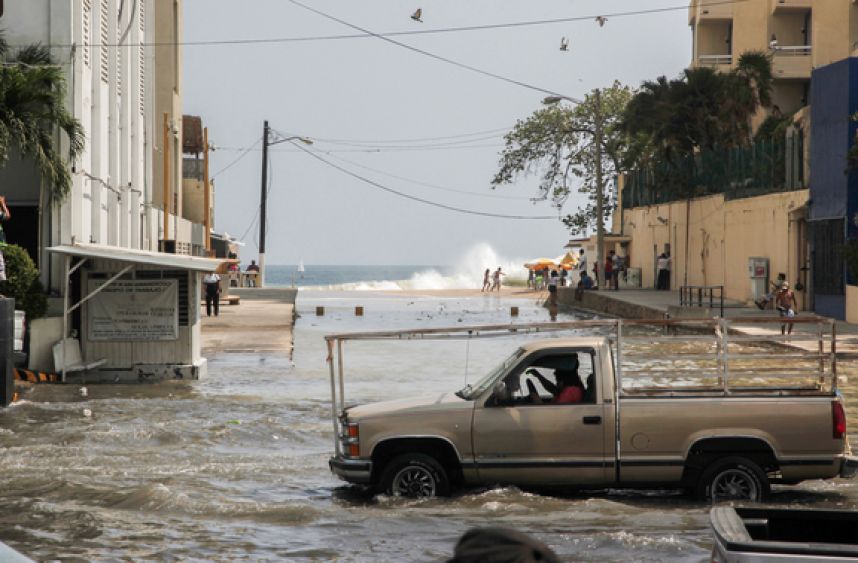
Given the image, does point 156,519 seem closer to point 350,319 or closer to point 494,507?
point 494,507

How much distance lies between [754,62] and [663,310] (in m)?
21.1


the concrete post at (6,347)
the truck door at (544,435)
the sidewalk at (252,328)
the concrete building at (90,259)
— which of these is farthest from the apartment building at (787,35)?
the truck door at (544,435)

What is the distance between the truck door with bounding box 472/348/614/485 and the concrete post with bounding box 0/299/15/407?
34.3 feet

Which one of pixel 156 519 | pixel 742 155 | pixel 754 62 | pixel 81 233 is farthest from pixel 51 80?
pixel 754 62

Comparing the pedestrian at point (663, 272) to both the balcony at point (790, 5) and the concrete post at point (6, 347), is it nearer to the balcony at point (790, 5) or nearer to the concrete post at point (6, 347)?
the balcony at point (790, 5)

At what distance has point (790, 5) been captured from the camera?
2566 inches

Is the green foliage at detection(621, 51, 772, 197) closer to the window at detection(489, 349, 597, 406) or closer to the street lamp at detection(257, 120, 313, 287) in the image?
the street lamp at detection(257, 120, 313, 287)

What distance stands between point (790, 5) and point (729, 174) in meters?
14.5

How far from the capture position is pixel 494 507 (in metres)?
12.4

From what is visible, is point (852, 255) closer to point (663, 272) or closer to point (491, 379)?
point (491, 379)

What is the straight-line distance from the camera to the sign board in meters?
25.3

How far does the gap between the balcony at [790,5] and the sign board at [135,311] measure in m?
47.1

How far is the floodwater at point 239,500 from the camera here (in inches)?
438

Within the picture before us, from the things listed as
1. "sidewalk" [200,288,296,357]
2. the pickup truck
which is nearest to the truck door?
the pickup truck
